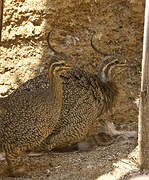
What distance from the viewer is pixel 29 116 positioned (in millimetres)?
5336

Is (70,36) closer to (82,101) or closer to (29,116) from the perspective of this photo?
(82,101)

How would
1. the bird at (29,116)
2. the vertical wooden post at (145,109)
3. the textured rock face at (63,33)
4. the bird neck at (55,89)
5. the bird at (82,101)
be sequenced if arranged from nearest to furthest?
the vertical wooden post at (145,109) → the bird at (29,116) → the bird neck at (55,89) → the bird at (82,101) → the textured rock face at (63,33)

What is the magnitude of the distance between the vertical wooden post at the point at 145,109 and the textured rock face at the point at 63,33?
2810mm

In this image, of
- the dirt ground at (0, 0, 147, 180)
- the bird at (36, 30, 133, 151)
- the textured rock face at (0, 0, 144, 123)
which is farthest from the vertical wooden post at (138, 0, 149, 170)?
the textured rock face at (0, 0, 144, 123)

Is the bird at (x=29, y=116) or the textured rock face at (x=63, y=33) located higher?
the textured rock face at (x=63, y=33)

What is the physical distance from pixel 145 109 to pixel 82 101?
190 centimetres

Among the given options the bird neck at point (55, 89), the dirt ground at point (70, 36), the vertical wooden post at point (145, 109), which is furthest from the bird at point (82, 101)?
the vertical wooden post at point (145, 109)

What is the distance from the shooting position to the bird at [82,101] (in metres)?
6.03

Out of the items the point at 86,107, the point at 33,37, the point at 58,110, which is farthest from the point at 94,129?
the point at 33,37

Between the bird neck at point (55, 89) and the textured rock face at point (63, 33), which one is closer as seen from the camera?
the bird neck at point (55, 89)

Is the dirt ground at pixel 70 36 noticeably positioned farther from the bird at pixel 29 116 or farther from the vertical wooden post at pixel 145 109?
the vertical wooden post at pixel 145 109

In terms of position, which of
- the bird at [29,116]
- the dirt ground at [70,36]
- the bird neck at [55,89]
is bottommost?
the bird at [29,116]

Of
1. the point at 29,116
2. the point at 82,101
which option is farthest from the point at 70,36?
the point at 29,116

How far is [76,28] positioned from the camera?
716 cm
